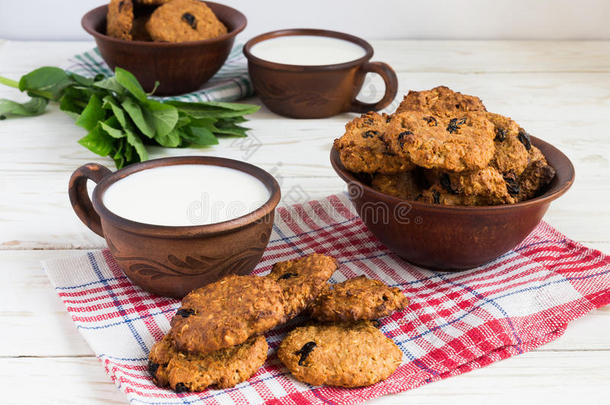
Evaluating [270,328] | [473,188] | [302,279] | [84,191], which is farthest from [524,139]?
[84,191]

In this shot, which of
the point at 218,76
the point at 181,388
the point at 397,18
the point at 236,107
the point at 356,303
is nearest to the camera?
Answer: the point at 181,388

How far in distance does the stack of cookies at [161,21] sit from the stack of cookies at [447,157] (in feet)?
3.09

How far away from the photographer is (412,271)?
1462 mm

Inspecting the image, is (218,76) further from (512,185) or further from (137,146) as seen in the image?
(512,185)

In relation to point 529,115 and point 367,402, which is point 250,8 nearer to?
point 529,115

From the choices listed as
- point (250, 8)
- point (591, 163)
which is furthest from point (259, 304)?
point (250, 8)

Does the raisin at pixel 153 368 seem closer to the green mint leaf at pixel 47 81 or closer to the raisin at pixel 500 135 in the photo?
the raisin at pixel 500 135

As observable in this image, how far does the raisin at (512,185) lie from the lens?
4.40 feet

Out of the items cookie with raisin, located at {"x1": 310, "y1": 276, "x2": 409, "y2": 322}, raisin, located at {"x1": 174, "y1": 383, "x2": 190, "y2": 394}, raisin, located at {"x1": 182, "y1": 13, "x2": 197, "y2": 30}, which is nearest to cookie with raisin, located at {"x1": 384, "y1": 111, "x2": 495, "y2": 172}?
cookie with raisin, located at {"x1": 310, "y1": 276, "x2": 409, "y2": 322}

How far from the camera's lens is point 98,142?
191cm

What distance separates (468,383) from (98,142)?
1180 millimetres

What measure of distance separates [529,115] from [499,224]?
3.82 ft

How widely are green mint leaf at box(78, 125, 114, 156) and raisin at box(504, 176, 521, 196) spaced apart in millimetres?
1053

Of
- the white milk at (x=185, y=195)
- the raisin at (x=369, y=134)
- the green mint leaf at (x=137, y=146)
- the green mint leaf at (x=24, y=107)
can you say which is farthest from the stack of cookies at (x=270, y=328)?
the green mint leaf at (x=24, y=107)
